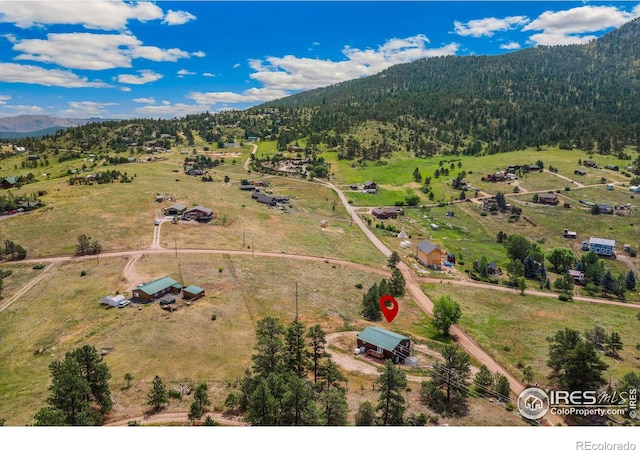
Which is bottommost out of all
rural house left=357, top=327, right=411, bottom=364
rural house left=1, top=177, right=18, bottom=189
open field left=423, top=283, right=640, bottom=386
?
open field left=423, top=283, right=640, bottom=386

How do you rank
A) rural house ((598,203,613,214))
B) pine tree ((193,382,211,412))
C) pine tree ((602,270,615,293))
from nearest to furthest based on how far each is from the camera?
1. pine tree ((193,382,211,412))
2. pine tree ((602,270,615,293))
3. rural house ((598,203,613,214))

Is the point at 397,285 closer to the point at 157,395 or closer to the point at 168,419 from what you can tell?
the point at 157,395

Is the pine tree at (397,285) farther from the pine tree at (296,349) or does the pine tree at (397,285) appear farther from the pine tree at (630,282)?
the pine tree at (630,282)

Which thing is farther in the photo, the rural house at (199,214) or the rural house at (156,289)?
the rural house at (199,214)

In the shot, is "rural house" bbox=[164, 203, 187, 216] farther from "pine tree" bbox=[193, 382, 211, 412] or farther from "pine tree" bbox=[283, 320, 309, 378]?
"pine tree" bbox=[193, 382, 211, 412]

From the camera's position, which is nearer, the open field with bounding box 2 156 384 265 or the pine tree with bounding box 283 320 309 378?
the pine tree with bounding box 283 320 309 378

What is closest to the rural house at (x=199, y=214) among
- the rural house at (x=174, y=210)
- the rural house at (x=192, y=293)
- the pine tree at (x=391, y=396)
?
the rural house at (x=174, y=210)

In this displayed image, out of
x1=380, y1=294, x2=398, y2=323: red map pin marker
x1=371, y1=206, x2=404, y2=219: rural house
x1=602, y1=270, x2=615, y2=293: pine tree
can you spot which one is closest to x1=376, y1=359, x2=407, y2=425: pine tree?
x1=380, y1=294, x2=398, y2=323: red map pin marker
